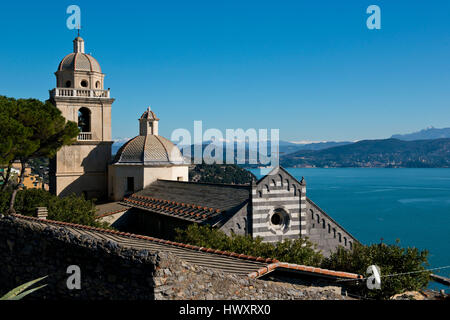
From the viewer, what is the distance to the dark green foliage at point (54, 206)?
81.9 ft

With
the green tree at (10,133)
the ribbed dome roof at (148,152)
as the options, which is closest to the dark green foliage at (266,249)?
the green tree at (10,133)

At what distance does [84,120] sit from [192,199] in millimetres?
15654

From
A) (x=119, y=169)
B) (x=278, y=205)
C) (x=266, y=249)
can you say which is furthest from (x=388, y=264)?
(x=119, y=169)

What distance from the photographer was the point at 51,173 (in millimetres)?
38156

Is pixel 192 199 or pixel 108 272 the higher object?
pixel 108 272

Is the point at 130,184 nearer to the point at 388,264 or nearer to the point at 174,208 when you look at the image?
the point at 174,208

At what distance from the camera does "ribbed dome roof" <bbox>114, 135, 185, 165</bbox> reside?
35.3 meters

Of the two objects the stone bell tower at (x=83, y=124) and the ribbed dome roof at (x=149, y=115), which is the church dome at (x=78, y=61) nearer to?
the stone bell tower at (x=83, y=124)

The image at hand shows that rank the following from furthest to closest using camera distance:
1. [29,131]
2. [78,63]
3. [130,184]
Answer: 1. [78,63]
2. [130,184]
3. [29,131]

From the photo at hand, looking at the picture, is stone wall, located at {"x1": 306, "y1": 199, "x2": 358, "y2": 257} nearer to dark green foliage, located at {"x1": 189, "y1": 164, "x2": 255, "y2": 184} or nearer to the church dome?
the church dome

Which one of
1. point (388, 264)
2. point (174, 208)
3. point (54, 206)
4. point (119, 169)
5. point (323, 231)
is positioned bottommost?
point (388, 264)

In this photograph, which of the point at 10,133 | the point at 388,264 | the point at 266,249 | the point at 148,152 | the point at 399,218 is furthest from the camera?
the point at 399,218

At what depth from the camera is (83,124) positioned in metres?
37.7
